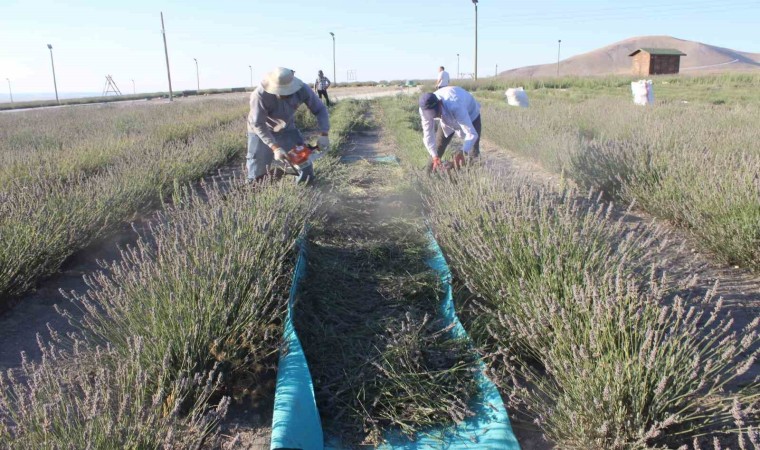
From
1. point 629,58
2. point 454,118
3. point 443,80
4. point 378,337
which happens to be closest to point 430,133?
point 454,118

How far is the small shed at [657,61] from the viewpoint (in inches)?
1699

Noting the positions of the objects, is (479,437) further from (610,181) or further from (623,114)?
(623,114)

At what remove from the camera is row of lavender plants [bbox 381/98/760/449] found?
1.78m

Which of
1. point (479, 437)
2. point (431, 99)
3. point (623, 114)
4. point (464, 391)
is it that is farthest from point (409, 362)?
point (623, 114)

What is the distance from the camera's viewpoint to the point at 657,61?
143ft

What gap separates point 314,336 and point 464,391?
2.94 feet

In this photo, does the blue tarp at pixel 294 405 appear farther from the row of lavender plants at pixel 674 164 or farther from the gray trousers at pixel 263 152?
the row of lavender plants at pixel 674 164

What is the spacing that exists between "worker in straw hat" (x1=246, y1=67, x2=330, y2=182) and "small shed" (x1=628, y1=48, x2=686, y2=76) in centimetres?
4485

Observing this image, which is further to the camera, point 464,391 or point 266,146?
point 266,146

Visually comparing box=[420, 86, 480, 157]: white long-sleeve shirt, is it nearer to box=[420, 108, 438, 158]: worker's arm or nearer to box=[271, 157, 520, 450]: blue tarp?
box=[420, 108, 438, 158]: worker's arm

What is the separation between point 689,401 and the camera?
189cm

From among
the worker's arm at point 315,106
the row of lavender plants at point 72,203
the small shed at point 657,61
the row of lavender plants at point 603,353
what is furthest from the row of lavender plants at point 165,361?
the small shed at point 657,61

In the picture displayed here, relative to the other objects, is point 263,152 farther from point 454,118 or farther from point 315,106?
point 454,118

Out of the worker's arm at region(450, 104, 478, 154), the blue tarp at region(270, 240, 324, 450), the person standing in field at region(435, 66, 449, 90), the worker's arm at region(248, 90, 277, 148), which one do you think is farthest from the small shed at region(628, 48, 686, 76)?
the blue tarp at region(270, 240, 324, 450)
